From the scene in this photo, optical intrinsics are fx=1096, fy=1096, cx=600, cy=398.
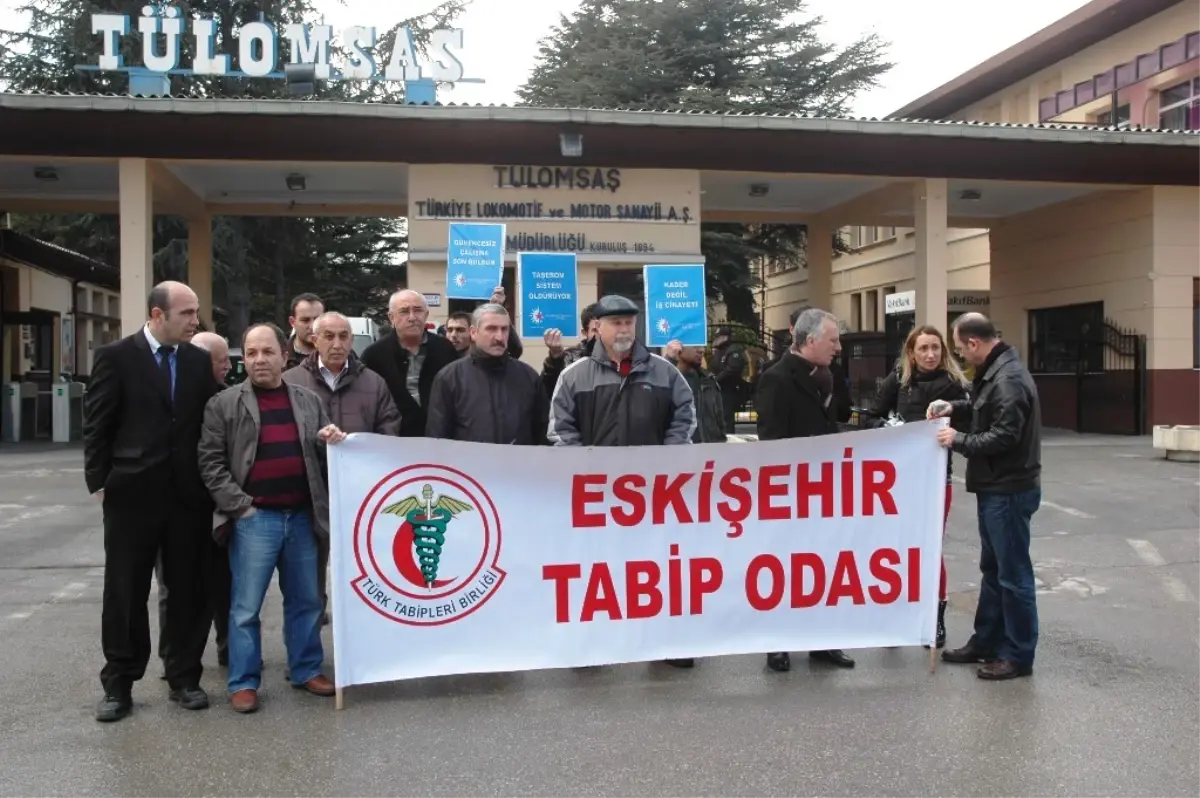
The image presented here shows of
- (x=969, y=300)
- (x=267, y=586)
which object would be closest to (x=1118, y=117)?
(x=969, y=300)

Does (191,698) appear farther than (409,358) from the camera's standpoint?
No

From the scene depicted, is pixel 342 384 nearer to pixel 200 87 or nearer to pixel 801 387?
pixel 801 387

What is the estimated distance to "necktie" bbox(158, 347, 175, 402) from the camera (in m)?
5.14

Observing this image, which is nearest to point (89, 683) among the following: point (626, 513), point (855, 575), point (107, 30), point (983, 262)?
point (626, 513)

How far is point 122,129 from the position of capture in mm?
16578

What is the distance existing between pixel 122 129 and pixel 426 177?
15.0ft

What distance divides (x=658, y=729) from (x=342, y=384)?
7.79 feet

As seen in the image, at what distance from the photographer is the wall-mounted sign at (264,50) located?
18.0 meters

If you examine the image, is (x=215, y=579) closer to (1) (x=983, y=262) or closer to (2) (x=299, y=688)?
(2) (x=299, y=688)

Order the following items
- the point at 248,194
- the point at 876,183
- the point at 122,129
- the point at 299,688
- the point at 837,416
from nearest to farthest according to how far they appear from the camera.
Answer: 1. the point at 299,688
2. the point at 837,416
3. the point at 122,129
4. the point at 876,183
5. the point at 248,194

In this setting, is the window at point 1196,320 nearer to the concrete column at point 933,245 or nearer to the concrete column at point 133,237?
the concrete column at point 933,245

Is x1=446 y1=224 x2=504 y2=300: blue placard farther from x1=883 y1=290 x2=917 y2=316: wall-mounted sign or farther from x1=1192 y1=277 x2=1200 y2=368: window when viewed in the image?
x1=1192 y1=277 x2=1200 y2=368: window

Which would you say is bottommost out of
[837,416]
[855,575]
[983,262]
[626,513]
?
[855,575]

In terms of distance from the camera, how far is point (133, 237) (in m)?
16.9
